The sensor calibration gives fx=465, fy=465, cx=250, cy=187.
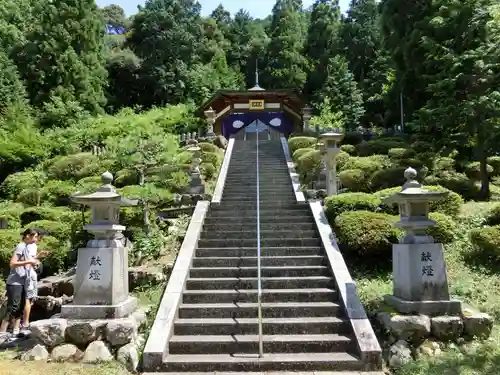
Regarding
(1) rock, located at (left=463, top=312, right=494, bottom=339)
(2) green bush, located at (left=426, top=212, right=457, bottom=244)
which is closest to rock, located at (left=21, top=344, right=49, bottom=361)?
(1) rock, located at (left=463, top=312, right=494, bottom=339)

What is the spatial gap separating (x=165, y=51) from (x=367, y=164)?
88.5 ft

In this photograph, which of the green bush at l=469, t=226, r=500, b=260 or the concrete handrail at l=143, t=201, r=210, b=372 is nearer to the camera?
the concrete handrail at l=143, t=201, r=210, b=372

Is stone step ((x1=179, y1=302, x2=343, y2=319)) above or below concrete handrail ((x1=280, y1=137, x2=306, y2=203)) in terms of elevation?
below

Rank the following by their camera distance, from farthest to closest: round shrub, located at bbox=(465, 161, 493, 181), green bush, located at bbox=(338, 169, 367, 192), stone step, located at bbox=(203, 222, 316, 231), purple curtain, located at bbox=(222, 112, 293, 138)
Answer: purple curtain, located at bbox=(222, 112, 293, 138) → round shrub, located at bbox=(465, 161, 493, 181) → green bush, located at bbox=(338, 169, 367, 192) → stone step, located at bbox=(203, 222, 316, 231)

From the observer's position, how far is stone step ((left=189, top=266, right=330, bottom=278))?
8047 millimetres

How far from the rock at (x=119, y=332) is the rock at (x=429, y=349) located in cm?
372

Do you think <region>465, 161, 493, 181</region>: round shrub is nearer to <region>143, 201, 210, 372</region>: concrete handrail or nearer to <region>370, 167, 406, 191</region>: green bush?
<region>370, 167, 406, 191</region>: green bush

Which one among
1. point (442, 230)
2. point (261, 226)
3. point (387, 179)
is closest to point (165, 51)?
point (387, 179)

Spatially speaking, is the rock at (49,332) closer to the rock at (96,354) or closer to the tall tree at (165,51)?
the rock at (96,354)

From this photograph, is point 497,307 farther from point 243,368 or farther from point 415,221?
point 243,368

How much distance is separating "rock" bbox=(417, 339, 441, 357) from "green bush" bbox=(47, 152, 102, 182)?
1397 centimetres

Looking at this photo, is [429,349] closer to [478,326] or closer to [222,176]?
[478,326]

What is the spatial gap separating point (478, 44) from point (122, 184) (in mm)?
11780

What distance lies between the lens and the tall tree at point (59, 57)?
29.3 meters
